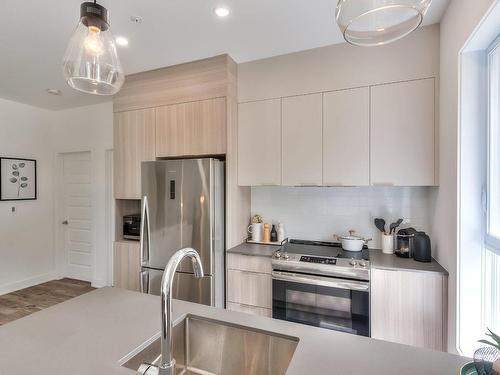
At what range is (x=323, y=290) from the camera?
2131 millimetres

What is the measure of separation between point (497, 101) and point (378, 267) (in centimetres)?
Result: 127

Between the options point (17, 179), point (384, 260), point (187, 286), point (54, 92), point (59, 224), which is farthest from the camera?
point (59, 224)

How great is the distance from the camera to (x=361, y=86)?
228cm

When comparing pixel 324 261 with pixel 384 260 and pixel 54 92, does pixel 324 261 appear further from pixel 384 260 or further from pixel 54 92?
pixel 54 92

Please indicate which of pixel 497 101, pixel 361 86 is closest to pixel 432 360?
pixel 497 101

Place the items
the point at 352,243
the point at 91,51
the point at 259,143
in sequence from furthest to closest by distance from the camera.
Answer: the point at 259,143 < the point at 352,243 < the point at 91,51


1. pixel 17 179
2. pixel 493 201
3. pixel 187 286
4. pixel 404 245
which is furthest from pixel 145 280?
pixel 493 201

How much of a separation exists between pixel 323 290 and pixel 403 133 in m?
1.40

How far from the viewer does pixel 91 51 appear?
3.74 feet

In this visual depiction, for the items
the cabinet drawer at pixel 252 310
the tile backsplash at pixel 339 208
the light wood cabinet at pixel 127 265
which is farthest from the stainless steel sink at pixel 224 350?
the light wood cabinet at pixel 127 265

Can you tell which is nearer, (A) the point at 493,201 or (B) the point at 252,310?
(A) the point at 493,201

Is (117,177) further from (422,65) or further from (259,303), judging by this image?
(422,65)

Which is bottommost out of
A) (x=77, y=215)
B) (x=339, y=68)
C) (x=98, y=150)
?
(x=77, y=215)

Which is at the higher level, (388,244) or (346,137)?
(346,137)
